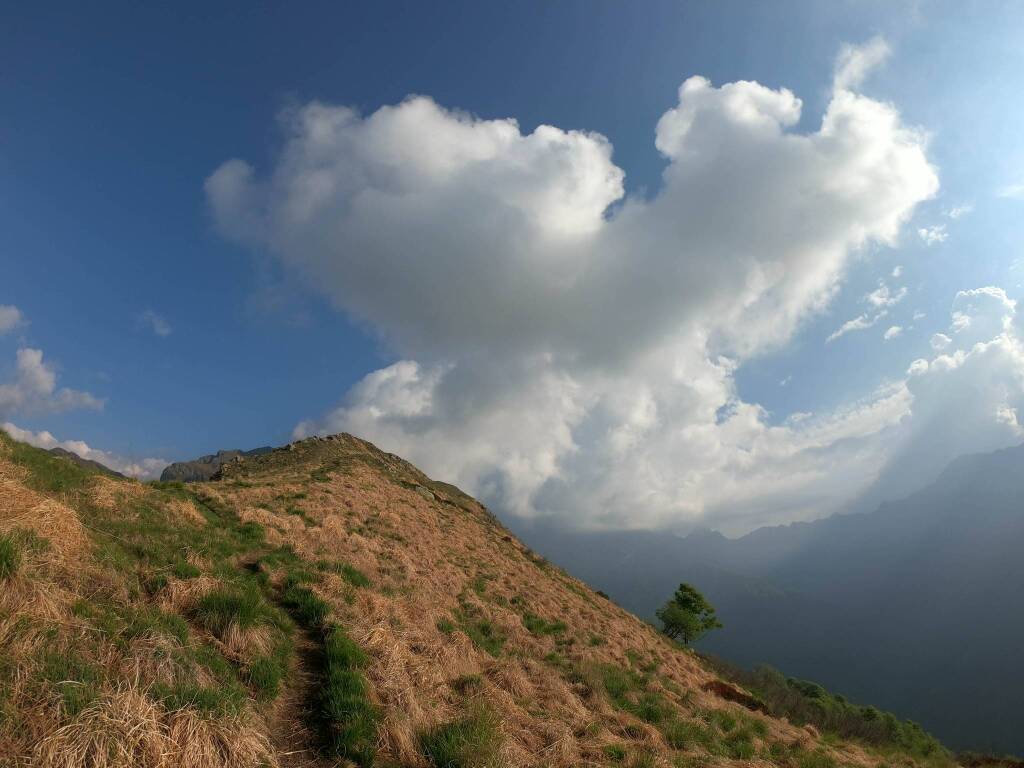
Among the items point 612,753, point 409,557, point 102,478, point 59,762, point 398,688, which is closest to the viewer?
point 59,762

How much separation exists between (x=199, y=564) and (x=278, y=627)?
3377 mm

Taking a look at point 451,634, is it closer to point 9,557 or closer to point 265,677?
point 265,677

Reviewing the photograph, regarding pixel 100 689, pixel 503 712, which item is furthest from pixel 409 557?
pixel 100 689

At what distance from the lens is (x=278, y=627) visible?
11211 millimetres

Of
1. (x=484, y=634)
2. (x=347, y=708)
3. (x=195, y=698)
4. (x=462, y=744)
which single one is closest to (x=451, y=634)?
(x=484, y=634)

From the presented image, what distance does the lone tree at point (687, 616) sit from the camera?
8256cm

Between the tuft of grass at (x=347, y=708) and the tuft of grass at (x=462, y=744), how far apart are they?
93cm

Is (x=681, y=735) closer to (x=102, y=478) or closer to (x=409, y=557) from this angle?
(x=409, y=557)

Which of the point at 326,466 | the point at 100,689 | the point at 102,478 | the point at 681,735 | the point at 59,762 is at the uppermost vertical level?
the point at 326,466

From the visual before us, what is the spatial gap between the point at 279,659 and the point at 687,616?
288 ft

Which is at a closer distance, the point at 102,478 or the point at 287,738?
the point at 287,738

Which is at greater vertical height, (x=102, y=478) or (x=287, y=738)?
(x=102, y=478)

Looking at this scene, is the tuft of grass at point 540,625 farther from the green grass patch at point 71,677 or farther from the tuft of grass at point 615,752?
the green grass patch at point 71,677

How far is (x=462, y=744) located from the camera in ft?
26.7
